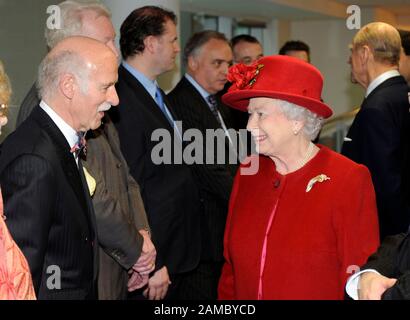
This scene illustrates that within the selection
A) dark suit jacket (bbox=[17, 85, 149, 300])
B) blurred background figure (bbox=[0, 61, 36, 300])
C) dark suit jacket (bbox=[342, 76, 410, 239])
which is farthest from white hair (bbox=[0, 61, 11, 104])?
dark suit jacket (bbox=[342, 76, 410, 239])

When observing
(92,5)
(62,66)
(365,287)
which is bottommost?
(365,287)

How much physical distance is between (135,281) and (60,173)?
1.13m

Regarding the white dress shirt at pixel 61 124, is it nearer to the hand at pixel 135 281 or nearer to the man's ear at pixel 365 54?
the hand at pixel 135 281

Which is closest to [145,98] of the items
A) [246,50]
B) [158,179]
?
[158,179]

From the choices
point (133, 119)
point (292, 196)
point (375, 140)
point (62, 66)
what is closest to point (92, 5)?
point (133, 119)

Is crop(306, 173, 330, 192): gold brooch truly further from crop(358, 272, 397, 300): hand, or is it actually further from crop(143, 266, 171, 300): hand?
crop(143, 266, 171, 300): hand

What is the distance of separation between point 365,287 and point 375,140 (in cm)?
211

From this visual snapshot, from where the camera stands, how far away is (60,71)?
276 cm

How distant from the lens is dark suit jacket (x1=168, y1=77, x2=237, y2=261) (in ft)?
14.0

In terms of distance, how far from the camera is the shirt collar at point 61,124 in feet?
8.87

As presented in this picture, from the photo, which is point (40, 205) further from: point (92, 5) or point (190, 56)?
point (190, 56)

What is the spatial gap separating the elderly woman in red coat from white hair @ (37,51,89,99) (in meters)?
0.57

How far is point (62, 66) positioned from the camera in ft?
9.07

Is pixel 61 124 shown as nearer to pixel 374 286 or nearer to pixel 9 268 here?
pixel 9 268
